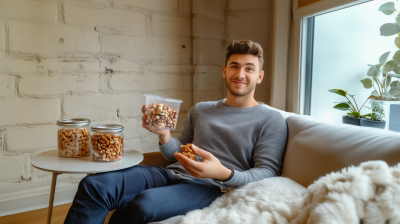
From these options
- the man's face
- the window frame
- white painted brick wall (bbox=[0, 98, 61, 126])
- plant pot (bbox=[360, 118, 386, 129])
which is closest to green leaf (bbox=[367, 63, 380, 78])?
plant pot (bbox=[360, 118, 386, 129])

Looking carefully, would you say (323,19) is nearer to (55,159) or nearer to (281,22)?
(281,22)

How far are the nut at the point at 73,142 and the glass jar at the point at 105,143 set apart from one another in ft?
0.33

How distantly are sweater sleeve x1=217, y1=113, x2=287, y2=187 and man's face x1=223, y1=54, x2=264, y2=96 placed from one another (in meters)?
0.21

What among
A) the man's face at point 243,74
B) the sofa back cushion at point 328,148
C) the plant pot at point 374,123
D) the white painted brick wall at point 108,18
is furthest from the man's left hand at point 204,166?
the white painted brick wall at point 108,18

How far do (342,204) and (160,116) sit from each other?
0.79 meters

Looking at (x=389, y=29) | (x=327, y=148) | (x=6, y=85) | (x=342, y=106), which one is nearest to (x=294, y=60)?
(x=342, y=106)

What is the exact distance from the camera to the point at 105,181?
1120mm

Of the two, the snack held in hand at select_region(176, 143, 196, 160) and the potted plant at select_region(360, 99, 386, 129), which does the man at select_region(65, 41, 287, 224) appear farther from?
the potted plant at select_region(360, 99, 386, 129)

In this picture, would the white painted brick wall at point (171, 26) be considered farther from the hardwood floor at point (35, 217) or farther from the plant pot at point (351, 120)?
the hardwood floor at point (35, 217)

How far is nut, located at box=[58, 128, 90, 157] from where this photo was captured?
1268 mm

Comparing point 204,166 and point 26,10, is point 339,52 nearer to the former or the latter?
point 204,166

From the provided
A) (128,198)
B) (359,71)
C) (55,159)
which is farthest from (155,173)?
(359,71)

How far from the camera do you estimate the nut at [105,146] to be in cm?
122

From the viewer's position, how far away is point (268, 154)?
1244 millimetres
